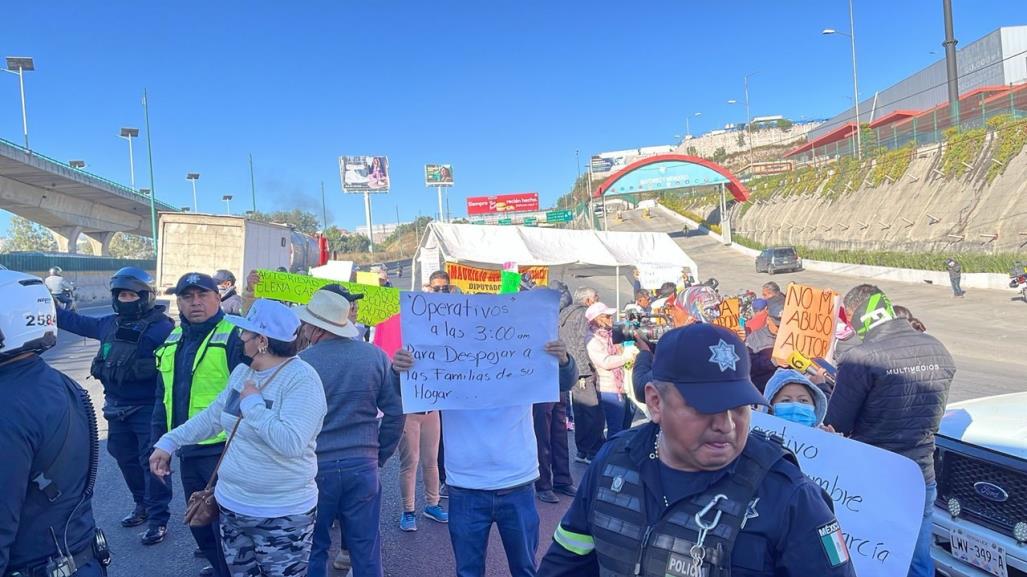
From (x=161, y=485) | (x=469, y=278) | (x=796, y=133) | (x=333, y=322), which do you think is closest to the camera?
(x=333, y=322)

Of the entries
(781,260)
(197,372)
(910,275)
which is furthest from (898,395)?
(781,260)

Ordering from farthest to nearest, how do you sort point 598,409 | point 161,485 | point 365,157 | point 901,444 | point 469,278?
1. point 365,157
2. point 469,278
3. point 598,409
4. point 161,485
5. point 901,444

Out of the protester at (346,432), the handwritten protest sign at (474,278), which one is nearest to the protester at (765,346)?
the protester at (346,432)

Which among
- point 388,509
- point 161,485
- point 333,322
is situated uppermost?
point 333,322

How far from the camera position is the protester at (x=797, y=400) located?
3141mm

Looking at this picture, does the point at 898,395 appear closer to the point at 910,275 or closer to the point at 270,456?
the point at 270,456

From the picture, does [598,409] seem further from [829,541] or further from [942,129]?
[942,129]

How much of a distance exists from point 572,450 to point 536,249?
6.54 meters

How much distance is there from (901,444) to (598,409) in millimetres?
3788

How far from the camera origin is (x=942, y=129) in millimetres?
33375

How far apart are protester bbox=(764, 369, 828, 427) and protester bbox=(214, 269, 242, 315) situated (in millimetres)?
5337

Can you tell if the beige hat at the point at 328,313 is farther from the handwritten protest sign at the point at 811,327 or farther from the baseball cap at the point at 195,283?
the handwritten protest sign at the point at 811,327

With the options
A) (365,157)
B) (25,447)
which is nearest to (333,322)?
(25,447)

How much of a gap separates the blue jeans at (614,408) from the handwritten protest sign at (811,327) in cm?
208
